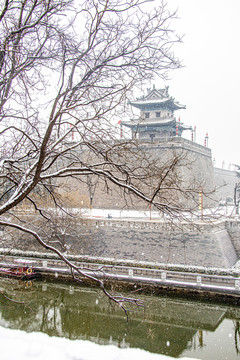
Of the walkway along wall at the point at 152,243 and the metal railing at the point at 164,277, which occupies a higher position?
the walkway along wall at the point at 152,243

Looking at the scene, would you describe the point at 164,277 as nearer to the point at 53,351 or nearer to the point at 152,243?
the point at 152,243

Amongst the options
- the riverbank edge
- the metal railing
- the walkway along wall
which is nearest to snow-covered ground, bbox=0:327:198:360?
the metal railing

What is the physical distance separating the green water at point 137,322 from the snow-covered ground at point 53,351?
82.7 inches

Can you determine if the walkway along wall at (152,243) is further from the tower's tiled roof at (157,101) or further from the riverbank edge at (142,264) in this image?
the tower's tiled roof at (157,101)

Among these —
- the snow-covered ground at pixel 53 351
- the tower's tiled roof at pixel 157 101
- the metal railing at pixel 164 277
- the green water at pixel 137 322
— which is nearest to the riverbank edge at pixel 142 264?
the metal railing at pixel 164 277

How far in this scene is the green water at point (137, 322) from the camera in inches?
269

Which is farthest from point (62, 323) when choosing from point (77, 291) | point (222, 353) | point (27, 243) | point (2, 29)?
point (27, 243)

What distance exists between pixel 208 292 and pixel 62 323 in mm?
4444

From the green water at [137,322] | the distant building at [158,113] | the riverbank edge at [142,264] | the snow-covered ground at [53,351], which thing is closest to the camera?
the snow-covered ground at [53,351]

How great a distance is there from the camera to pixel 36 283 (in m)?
11.3

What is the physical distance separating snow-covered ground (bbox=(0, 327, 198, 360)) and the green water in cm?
210

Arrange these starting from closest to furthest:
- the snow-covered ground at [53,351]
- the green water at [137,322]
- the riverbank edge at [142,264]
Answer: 1. the snow-covered ground at [53,351]
2. the green water at [137,322]
3. the riverbank edge at [142,264]

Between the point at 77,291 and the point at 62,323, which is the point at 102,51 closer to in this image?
the point at 62,323

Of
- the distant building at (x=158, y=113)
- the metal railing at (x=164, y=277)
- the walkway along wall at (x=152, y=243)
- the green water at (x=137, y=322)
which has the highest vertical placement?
the distant building at (x=158, y=113)
